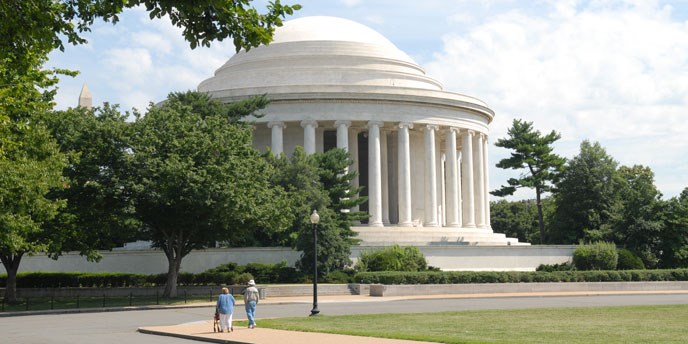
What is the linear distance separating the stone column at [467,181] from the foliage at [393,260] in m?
19.2

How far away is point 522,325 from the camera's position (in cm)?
3045

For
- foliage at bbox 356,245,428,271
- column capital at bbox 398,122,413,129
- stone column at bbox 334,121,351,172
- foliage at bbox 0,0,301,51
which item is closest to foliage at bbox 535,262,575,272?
foliage at bbox 356,245,428,271

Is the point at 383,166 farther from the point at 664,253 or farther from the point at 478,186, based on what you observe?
the point at 664,253

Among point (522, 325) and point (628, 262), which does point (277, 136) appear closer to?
point (628, 262)

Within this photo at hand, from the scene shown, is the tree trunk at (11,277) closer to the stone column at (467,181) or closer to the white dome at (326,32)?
the white dome at (326,32)

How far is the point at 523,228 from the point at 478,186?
128ft

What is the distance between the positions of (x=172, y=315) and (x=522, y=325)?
55.1 feet

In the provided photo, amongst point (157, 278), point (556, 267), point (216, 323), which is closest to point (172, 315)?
point (216, 323)

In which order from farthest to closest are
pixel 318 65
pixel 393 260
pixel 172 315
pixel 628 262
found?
pixel 318 65 < pixel 628 262 < pixel 393 260 < pixel 172 315

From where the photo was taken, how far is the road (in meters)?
29.3

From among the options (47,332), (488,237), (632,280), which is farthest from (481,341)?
(488,237)

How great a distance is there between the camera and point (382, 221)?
77000 millimetres

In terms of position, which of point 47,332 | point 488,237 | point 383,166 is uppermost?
point 383,166

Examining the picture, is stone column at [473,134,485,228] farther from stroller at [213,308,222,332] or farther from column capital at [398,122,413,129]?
stroller at [213,308,222,332]
